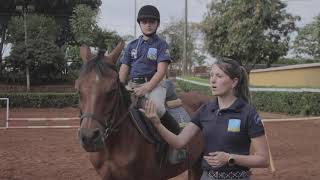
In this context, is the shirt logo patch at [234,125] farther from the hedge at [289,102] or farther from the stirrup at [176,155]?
the hedge at [289,102]

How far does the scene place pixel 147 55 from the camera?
5324mm

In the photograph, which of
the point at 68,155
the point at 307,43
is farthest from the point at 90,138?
the point at 307,43

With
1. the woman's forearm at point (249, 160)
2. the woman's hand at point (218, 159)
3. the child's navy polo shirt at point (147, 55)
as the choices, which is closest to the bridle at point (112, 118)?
the child's navy polo shirt at point (147, 55)

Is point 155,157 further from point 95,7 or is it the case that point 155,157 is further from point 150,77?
point 95,7

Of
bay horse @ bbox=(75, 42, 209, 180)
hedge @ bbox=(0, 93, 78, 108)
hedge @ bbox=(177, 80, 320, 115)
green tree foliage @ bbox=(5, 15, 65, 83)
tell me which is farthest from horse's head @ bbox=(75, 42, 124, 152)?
green tree foliage @ bbox=(5, 15, 65, 83)

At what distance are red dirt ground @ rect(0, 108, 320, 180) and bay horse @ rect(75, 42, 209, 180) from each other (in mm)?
4219

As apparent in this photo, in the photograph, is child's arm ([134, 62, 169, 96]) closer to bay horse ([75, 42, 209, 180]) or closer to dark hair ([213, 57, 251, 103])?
bay horse ([75, 42, 209, 180])

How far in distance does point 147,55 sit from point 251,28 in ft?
113

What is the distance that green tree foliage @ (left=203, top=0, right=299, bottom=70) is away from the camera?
39.1m

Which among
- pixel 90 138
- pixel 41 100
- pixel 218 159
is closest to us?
pixel 218 159

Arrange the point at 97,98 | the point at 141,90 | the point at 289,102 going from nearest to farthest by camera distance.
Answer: the point at 97,98 < the point at 141,90 < the point at 289,102

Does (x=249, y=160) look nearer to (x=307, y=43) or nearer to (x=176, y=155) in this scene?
(x=176, y=155)

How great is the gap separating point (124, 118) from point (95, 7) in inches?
1604

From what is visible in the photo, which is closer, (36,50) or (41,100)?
(41,100)
